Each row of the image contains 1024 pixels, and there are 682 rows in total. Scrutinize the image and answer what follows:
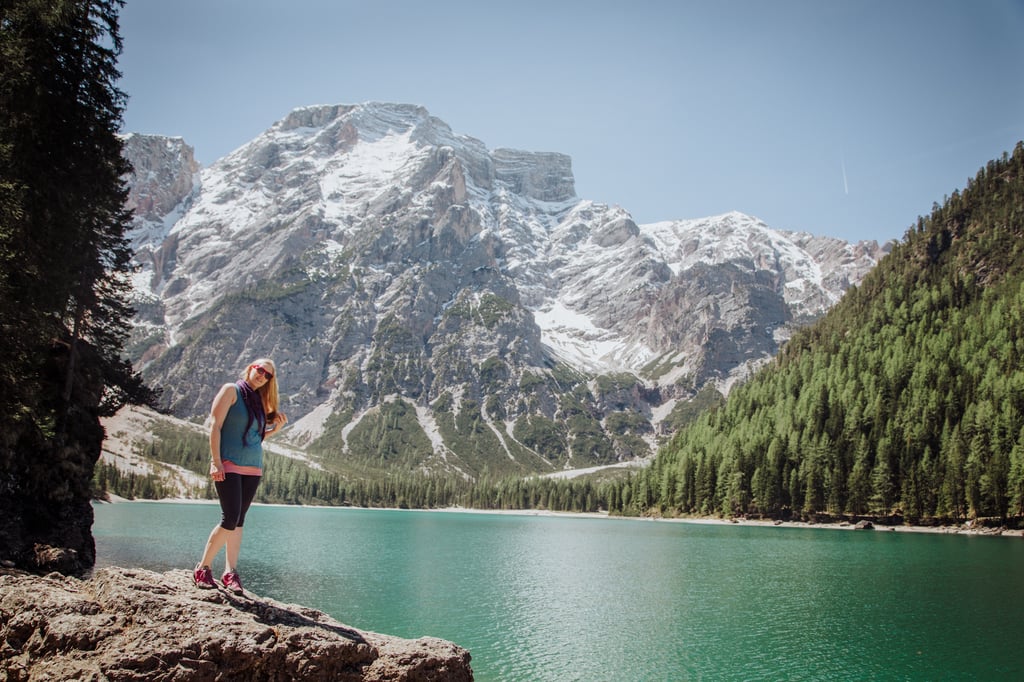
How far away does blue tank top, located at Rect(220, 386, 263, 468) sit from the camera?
35.4 ft

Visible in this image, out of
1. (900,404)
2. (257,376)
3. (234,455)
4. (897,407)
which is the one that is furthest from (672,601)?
(900,404)

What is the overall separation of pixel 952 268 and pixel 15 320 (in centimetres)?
17955

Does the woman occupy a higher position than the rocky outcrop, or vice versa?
the woman

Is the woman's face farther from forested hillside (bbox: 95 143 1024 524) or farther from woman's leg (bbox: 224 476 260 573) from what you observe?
forested hillside (bbox: 95 143 1024 524)

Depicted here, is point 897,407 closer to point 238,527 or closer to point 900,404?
point 900,404

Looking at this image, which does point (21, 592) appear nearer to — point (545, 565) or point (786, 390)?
point (545, 565)

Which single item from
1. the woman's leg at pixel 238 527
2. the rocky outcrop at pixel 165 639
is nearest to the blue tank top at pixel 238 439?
the woman's leg at pixel 238 527

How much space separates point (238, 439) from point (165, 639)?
324 cm

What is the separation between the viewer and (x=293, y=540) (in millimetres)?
76750

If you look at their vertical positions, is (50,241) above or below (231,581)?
above

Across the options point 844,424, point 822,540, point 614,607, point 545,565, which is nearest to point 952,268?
point 844,424

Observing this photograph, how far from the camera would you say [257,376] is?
11.3 meters

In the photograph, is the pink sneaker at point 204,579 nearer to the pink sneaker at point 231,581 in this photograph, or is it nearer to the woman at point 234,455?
the woman at point 234,455

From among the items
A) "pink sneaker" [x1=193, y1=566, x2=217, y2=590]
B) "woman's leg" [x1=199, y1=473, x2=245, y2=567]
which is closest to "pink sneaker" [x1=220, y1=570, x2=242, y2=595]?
"pink sneaker" [x1=193, y1=566, x2=217, y2=590]
